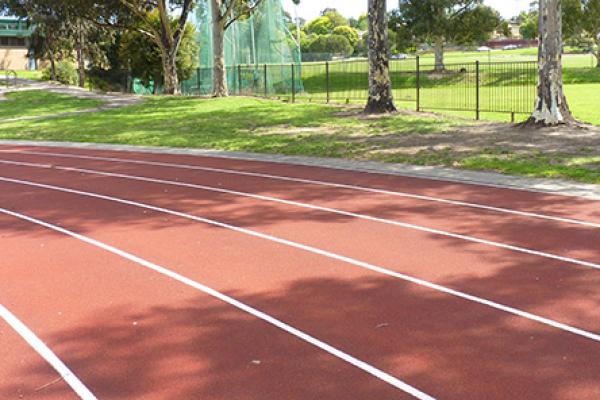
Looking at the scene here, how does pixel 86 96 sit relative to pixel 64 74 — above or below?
below

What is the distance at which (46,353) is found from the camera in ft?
18.7

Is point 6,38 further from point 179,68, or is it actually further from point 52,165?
point 52,165

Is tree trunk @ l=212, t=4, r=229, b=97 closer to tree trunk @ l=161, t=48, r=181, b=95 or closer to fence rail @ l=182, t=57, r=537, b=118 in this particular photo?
fence rail @ l=182, t=57, r=537, b=118

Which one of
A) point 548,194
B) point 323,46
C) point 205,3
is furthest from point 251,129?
point 323,46

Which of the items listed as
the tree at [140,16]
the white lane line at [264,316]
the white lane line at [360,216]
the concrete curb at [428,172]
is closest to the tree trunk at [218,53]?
the tree at [140,16]

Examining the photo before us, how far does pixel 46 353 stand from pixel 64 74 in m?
62.5

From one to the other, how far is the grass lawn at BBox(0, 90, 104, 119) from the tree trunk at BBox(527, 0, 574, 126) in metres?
21.3

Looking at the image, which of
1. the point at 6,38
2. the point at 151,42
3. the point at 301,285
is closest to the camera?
the point at 301,285

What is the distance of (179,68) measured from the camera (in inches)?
1807

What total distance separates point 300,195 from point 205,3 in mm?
32342

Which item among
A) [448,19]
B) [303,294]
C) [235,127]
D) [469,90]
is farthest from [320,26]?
[303,294]

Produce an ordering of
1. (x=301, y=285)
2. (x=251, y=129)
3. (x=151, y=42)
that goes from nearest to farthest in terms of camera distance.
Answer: (x=301, y=285) < (x=251, y=129) < (x=151, y=42)

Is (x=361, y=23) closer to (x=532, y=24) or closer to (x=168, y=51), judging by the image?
(x=532, y=24)

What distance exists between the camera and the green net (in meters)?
38.0
